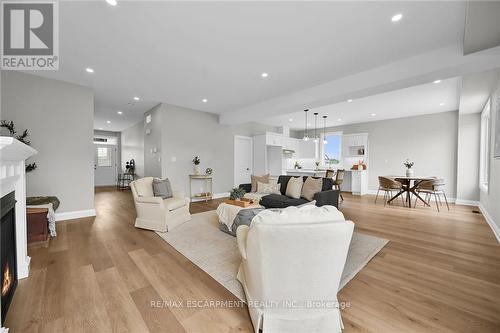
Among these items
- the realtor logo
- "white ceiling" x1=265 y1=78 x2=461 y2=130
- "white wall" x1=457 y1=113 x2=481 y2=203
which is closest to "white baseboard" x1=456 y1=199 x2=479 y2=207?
"white wall" x1=457 y1=113 x2=481 y2=203

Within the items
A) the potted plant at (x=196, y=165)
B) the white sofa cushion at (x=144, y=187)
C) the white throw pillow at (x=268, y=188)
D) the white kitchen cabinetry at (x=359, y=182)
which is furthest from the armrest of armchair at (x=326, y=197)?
the white kitchen cabinetry at (x=359, y=182)

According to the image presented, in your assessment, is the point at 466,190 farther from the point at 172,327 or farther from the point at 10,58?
the point at 10,58

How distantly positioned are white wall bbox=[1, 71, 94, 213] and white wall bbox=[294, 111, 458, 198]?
8.63 m

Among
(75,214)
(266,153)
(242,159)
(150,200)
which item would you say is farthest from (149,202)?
(266,153)

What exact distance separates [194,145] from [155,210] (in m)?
2.97

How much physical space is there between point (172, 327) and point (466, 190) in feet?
25.8

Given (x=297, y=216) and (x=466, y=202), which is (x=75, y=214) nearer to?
(x=297, y=216)

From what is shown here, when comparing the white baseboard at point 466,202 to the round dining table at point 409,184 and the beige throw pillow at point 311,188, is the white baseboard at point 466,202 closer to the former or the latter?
the round dining table at point 409,184

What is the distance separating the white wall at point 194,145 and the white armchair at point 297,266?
4714 mm

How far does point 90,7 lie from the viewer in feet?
Answer: 6.71

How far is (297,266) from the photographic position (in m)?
1.28

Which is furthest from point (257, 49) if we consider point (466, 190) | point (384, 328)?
point (466, 190)

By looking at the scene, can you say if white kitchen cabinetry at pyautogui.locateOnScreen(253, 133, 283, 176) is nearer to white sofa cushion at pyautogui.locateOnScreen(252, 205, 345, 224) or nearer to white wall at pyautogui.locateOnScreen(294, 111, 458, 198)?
white wall at pyautogui.locateOnScreen(294, 111, 458, 198)

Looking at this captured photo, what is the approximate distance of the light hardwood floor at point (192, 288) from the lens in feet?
4.87
